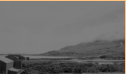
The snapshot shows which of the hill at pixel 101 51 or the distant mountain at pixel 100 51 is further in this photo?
the distant mountain at pixel 100 51

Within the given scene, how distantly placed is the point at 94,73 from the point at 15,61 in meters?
14.4

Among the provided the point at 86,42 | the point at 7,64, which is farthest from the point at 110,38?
the point at 7,64

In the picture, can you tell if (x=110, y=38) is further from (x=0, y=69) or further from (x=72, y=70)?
(x=0, y=69)

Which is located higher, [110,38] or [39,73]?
[110,38]

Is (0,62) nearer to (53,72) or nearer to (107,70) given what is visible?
(53,72)

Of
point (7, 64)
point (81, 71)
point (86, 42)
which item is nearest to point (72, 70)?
point (81, 71)

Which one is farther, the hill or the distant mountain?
the distant mountain

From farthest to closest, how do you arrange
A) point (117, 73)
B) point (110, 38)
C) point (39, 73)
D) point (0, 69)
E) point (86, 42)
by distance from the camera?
point (86, 42) → point (110, 38) → point (117, 73) → point (39, 73) → point (0, 69)

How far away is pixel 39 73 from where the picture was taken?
86.2 feet

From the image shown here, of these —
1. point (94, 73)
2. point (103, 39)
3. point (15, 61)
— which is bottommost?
point (94, 73)

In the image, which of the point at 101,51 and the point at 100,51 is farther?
the point at 100,51

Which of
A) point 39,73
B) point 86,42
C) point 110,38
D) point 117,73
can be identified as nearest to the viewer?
point 39,73

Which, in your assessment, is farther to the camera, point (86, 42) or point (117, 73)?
point (86, 42)

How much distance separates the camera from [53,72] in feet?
94.6
